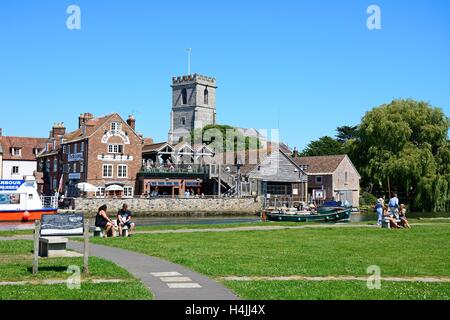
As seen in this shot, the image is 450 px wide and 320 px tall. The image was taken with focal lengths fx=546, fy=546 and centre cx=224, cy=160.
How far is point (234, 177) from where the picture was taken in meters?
79.8

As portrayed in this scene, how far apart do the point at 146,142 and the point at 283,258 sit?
78.6m

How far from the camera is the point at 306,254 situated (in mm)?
18562

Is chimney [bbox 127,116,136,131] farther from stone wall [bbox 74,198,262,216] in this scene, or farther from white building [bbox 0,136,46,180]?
white building [bbox 0,136,46,180]

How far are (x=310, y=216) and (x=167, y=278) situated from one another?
35.9 m

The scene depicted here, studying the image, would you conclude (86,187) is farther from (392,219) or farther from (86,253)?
(86,253)

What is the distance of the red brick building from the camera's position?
71.7m

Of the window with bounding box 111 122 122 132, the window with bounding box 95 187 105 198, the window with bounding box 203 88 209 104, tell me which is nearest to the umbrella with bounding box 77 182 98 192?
the window with bounding box 95 187 105 198

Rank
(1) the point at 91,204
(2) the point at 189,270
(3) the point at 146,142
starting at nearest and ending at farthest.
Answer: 1. (2) the point at 189,270
2. (1) the point at 91,204
3. (3) the point at 146,142

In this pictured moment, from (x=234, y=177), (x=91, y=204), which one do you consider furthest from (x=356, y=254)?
(x=234, y=177)

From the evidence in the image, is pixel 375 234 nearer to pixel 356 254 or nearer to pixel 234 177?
pixel 356 254

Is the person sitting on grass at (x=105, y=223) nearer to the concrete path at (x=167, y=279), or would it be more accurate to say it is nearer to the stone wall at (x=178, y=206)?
the concrete path at (x=167, y=279)

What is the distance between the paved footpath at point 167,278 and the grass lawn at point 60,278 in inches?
13.7

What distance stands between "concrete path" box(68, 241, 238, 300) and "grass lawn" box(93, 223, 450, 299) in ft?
1.44

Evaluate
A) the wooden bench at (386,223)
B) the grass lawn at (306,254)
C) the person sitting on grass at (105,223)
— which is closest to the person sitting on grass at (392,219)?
the wooden bench at (386,223)
